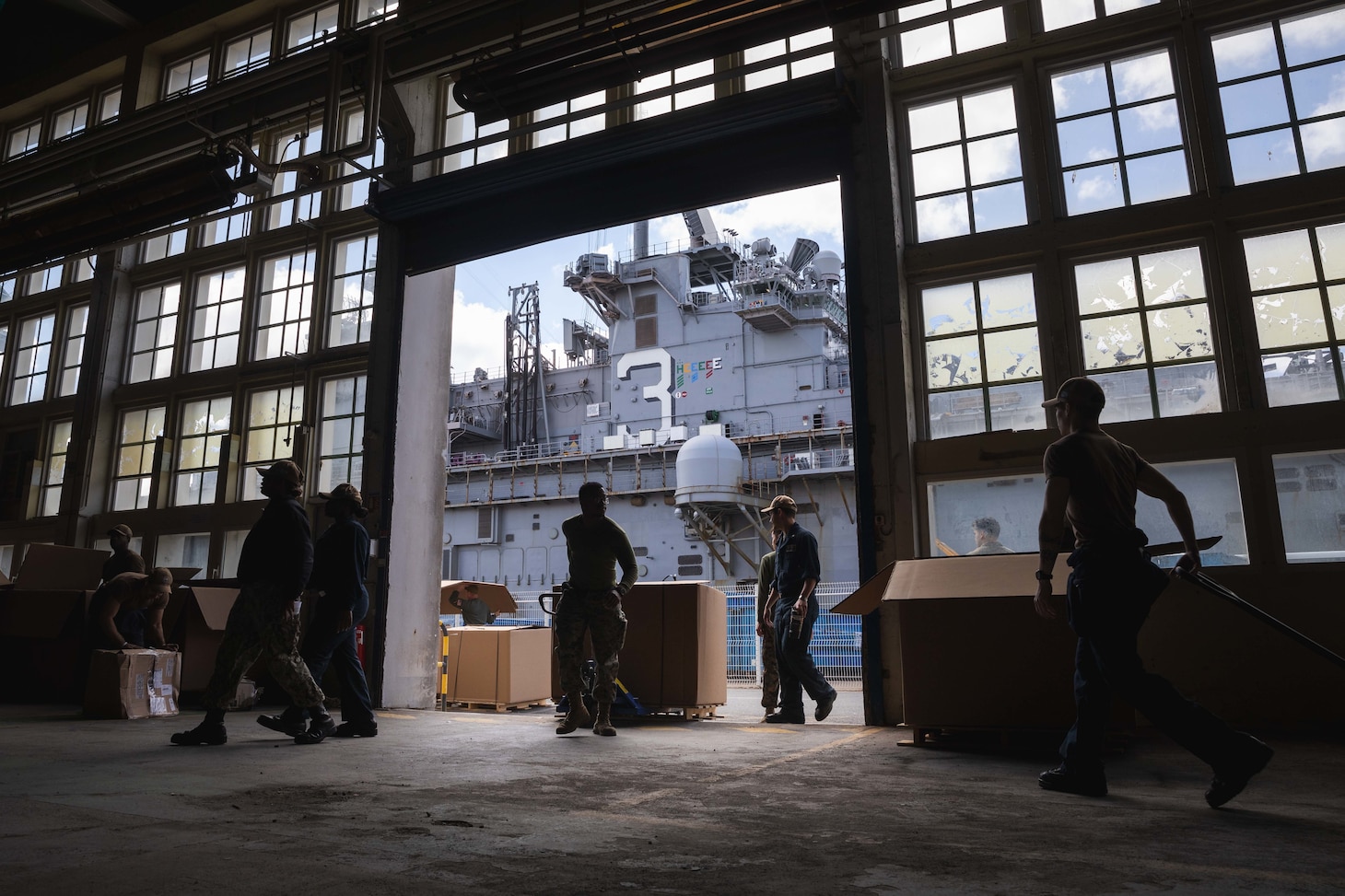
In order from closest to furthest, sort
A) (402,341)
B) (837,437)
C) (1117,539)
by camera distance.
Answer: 1. (1117,539)
2. (402,341)
3. (837,437)

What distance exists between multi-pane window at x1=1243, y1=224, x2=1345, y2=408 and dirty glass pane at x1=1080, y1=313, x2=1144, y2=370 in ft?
2.37

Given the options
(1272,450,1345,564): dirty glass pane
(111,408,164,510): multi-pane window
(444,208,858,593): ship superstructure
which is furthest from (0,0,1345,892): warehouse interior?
(444,208,858,593): ship superstructure

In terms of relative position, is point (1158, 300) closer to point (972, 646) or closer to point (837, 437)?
point (972, 646)

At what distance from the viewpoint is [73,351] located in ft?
38.5

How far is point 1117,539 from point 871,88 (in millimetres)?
4951

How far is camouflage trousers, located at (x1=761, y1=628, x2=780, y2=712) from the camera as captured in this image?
660 cm

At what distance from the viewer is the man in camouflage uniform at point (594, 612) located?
520 cm

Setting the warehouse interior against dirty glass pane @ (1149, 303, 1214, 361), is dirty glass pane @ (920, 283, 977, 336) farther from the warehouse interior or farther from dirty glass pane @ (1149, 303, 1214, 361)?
dirty glass pane @ (1149, 303, 1214, 361)

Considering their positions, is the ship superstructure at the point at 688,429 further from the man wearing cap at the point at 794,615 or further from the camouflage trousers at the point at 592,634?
the camouflage trousers at the point at 592,634

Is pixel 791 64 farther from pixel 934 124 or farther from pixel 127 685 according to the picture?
pixel 127 685

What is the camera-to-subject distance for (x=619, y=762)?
3846 millimetres

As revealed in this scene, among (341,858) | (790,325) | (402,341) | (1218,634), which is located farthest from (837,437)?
(341,858)

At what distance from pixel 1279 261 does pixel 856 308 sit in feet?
9.19

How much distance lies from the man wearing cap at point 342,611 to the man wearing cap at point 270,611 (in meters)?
0.34
